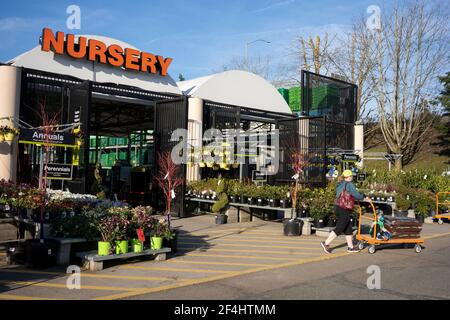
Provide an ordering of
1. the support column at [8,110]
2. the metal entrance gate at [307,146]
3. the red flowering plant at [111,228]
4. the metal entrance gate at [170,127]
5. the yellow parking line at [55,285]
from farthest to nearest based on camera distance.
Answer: the metal entrance gate at [170,127], the metal entrance gate at [307,146], the support column at [8,110], the red flowering plant at [111,228], the yellow parking line at [55,285]

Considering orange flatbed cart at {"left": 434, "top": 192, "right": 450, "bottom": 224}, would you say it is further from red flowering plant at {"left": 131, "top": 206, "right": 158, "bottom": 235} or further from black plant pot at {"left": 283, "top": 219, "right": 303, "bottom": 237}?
red flowering plant at {"left": 131, "top": 206, "right": 158, "bottom": 235}

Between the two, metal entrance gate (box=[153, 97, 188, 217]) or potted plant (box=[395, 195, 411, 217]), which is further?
potted plant (box=[395, 195, 411, 217])

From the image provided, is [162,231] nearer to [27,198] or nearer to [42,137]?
[27,198]

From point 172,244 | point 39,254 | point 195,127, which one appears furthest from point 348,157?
point 39,254

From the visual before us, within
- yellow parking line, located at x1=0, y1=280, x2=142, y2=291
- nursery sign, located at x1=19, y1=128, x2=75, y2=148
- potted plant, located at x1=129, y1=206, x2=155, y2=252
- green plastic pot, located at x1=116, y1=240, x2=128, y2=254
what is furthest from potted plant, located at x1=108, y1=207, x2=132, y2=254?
nursery sign, located at x1=19, y1=128, x2=75, y2=148

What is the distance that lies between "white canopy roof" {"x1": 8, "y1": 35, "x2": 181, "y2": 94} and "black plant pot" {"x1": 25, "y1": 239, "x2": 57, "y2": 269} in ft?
33.3

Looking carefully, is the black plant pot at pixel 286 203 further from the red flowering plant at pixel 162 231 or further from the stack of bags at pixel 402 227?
the red flowering plant at pixel 162 231

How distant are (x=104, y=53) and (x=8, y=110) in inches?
221

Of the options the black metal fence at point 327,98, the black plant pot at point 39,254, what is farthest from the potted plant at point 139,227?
the black metal fence at point 327,98

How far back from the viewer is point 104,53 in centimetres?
1914

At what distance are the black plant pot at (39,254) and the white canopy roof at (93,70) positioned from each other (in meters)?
10.1

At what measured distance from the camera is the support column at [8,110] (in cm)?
1459

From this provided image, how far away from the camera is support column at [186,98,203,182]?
64.2ft
